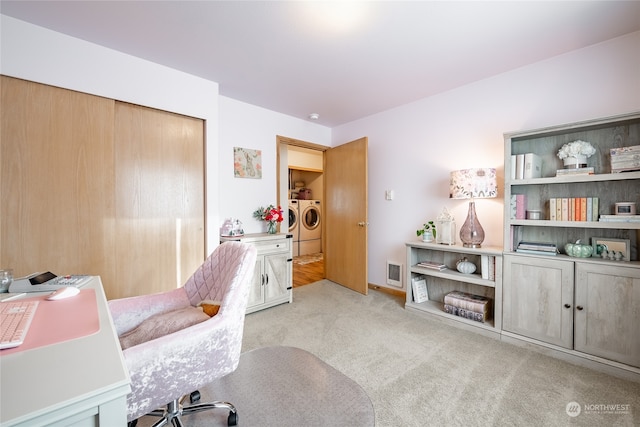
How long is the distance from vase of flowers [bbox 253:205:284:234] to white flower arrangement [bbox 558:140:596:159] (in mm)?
2749

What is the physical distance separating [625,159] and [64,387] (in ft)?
9.87

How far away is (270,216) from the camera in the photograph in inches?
126

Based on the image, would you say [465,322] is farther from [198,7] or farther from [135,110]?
[135,110]

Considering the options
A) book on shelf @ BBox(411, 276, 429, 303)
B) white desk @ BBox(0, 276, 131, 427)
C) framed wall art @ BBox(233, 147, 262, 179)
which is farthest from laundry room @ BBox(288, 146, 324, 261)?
white desk @ BBox(0, 276, 131, 427)

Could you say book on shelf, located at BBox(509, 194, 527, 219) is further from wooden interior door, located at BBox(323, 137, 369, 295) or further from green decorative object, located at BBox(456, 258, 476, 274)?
wooden interior door, located at BBox(323, 137, 369, 295)

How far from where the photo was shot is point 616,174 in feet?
5.84

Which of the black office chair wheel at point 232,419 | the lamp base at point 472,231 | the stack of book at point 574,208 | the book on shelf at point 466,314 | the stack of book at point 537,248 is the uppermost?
the stack of book at point 574,208

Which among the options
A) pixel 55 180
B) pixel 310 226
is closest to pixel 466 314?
pixel 55 180

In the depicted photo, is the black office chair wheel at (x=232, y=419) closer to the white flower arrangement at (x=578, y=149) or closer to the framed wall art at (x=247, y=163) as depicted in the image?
the framed wall art at (x=247, y=163)

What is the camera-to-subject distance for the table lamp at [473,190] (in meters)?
2.37

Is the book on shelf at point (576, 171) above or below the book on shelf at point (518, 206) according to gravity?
above

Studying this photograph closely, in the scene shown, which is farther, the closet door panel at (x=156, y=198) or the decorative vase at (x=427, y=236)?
the decorative vase at (x=427, y=236)

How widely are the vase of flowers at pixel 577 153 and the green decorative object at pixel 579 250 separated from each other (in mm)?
605

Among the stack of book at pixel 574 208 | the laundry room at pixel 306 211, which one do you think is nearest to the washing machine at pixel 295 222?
the laundry room at pixel 306 211
